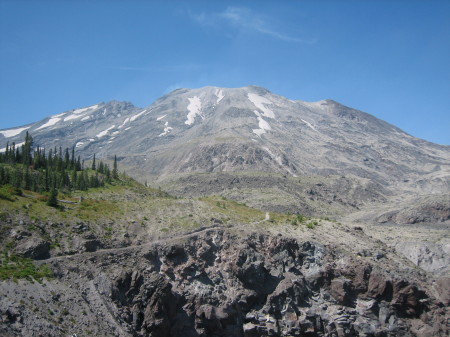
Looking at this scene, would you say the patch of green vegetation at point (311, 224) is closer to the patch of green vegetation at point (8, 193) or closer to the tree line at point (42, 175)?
the tree line at point (42, 175)

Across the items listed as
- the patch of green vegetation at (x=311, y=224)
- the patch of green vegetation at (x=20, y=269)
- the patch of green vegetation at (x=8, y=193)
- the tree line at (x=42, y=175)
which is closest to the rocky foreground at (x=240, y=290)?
the patch of green vegetation at (x=20, y=269)

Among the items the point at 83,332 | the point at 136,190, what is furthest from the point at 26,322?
the point at 136,190

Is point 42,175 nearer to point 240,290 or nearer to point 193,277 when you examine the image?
point 193,277

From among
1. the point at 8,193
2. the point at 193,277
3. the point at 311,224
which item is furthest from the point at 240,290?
the point at 8,193

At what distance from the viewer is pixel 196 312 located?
60719mm

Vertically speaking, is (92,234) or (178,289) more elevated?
(92,234)

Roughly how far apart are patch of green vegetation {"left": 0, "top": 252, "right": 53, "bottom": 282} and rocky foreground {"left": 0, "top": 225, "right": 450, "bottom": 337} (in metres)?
1.16

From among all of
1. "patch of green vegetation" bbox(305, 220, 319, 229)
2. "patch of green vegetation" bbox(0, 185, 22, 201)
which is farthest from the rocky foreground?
"patch of green vegetation" bbox(0, 185, 22, 201)

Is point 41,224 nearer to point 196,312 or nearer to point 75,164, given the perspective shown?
point 196,312

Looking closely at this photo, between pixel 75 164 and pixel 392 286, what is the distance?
92359mm

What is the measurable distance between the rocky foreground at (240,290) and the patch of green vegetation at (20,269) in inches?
45.6

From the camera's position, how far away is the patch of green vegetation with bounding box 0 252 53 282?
50.5m

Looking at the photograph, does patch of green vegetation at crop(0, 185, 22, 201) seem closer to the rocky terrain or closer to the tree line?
the rocky terrain

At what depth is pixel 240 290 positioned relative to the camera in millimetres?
64562
